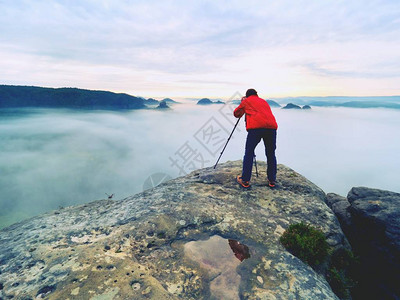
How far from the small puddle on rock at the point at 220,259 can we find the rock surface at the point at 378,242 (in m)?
5.60

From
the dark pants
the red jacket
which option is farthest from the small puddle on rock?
the red jacket

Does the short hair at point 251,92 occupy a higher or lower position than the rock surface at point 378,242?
higher

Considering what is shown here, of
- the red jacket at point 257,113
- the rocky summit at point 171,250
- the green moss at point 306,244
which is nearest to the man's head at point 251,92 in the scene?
the red jacket at point 257,113

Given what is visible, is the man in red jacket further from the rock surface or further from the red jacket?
the rock surface

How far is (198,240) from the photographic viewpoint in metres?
6.20

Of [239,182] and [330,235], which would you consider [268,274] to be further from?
[239,182]

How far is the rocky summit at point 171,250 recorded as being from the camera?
432 cm

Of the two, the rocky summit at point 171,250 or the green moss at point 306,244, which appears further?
the green moss at point 306,244

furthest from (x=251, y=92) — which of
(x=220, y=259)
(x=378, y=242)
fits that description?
(x=378, y=242)

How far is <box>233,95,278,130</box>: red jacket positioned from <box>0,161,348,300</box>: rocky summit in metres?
3.10

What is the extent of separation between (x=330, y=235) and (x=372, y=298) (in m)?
3.24

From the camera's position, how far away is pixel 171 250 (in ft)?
18.6

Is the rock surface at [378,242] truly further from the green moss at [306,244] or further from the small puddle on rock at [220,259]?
the small puddle on rock at [220,259]

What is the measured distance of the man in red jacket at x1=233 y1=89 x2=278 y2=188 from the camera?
29.3 feet
